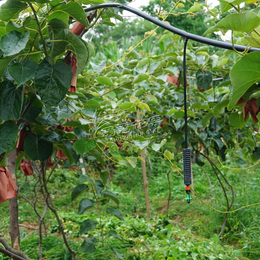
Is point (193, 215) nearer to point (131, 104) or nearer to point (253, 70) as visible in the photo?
point (131, 104)

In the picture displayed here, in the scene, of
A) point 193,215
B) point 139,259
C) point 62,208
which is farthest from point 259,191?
point 62,208

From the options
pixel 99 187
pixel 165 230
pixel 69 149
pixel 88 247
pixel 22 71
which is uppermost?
pixel 22 71

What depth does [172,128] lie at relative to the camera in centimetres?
188

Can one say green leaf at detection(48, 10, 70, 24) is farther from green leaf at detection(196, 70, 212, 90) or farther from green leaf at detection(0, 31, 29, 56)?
green leaf at detection(196, 70, 212, 90)

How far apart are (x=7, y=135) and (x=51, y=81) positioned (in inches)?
5.4

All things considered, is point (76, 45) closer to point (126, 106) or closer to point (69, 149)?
point (69, 149)

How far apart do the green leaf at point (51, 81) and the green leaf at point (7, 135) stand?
4.2 inches

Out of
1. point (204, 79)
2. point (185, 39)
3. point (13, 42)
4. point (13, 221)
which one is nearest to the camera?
point (13, 42)

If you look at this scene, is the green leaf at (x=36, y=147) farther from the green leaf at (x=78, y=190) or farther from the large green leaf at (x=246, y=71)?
the large green leaf at (x=246, y=71)

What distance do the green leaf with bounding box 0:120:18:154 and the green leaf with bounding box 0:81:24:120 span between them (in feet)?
0.10

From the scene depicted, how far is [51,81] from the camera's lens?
18.0 inches

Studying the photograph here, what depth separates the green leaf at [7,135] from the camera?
0.49m

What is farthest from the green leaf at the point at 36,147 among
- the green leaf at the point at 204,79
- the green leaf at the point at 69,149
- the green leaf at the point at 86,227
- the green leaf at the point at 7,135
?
the green leaf at the point at 204,79

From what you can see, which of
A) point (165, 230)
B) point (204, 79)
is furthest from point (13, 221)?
point (165, 230)
